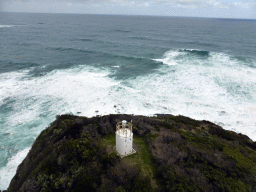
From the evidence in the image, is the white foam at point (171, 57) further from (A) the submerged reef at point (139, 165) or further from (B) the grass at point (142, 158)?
(B) the grass at point (142, 158)

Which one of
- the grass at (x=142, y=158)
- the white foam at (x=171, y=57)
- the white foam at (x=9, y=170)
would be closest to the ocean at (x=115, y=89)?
the white foam at (x=9, y=170)

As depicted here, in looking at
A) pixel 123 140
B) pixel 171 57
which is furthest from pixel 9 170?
pixel 171 57

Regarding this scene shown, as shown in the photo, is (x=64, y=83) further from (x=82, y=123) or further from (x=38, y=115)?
(x=82, y=123)

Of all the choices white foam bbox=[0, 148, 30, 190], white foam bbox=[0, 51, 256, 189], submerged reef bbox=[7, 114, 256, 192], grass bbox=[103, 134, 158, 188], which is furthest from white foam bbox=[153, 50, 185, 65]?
white foam bbox=[0, 148, 30, 190]

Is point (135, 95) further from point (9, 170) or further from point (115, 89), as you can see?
point (9, 170)

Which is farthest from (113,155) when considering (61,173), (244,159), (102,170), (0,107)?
(0,107)
